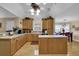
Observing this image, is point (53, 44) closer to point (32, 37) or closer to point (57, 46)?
point (57, 46)

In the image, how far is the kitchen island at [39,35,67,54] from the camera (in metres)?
5.38

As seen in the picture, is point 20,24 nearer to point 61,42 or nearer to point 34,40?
point 34,40

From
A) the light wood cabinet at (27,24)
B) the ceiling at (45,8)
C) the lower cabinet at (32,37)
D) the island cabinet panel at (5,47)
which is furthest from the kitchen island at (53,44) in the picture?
the light wood cabinet at (27,24)

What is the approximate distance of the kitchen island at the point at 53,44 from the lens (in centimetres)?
538

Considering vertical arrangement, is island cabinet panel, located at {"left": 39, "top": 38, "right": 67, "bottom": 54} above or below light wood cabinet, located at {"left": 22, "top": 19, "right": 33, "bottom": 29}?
below

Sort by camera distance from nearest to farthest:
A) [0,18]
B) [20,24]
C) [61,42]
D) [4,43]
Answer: [4,43] → [61,42] → [0,18] → [20,24]

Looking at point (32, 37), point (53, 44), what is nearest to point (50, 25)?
point (32, 37)

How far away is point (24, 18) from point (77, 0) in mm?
10238

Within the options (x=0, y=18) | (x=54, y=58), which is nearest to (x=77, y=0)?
(x=54, y=58)

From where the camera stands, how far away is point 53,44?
5.41 meters

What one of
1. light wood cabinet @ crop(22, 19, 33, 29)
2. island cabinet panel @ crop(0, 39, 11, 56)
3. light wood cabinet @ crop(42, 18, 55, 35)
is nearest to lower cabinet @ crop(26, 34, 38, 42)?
light wood cabinet @ crop(22, 19, 33, 29)

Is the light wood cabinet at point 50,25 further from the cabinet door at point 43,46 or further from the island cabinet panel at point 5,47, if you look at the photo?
the island cabinet panel at point 5,47

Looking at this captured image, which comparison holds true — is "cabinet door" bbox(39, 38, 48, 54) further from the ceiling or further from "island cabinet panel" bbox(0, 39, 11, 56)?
the ceiling

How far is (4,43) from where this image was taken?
4875mm
